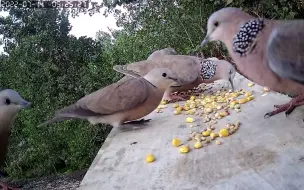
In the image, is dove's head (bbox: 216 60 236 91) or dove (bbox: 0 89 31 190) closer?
dove (bbox: 0 89 31 190)

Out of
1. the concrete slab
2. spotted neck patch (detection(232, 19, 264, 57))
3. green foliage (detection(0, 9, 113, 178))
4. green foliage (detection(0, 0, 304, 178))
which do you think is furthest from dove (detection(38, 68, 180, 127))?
green foliage (detection(0, 9, 113, 178))

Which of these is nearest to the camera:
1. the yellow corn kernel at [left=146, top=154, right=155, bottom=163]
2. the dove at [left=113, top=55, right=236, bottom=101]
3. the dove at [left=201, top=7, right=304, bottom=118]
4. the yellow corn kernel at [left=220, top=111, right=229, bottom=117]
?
the dove at [left=201, top=7, right=304, bottom=118]

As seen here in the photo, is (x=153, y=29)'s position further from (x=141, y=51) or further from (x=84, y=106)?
(x=84, y=106)

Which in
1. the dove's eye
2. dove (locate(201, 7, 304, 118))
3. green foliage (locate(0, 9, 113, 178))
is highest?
dove (locate(201, 7, 304, 118))

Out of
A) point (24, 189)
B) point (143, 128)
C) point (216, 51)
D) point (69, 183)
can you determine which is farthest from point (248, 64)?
point (216, 51)

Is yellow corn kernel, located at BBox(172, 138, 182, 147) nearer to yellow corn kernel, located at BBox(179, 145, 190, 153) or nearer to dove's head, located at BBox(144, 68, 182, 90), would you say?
yellow corn kernel, located at BBox(179, 145, 190, 153)

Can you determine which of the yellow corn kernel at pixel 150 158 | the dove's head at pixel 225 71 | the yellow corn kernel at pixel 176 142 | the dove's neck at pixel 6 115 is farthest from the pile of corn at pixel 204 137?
the dove's neck at pixel 6 115

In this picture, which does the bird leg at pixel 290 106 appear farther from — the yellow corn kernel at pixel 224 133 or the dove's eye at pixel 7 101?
the dove's eye at pixel 7 101
